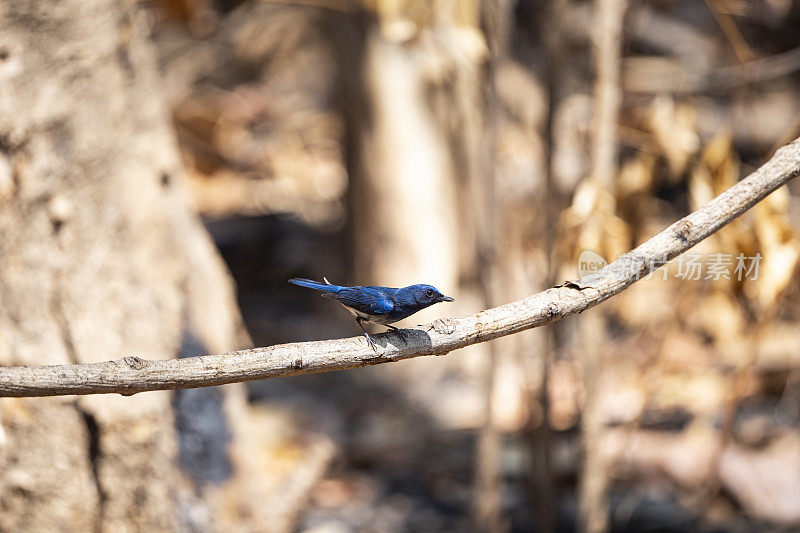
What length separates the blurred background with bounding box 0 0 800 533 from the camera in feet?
8.98

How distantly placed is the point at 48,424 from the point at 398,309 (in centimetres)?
153

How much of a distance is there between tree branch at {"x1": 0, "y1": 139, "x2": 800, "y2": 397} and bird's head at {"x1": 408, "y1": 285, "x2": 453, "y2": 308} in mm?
192

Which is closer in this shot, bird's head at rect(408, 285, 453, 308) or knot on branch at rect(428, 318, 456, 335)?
knot on branch at rect(428, 318, 456, 335)

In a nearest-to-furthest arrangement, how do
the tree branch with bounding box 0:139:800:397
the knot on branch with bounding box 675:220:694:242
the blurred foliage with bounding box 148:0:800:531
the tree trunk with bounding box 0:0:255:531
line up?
the tree branch with bounding box 0:139:800:397 < the knot on branch with bounding box 675:220:694:242 < the tree trunk with bounding box 0:0:255:531 < the blurred foliage with bounding box 148:0:800:531

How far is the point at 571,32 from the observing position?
6812 mm

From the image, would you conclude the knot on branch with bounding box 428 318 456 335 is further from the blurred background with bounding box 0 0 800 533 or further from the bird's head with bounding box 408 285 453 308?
the blurred background with bounding box 0 0 800 533

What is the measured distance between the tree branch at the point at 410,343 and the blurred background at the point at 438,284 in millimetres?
814

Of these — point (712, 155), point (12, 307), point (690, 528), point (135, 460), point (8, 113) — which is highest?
point (8, 113)

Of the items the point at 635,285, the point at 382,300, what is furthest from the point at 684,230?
the point at 635,285

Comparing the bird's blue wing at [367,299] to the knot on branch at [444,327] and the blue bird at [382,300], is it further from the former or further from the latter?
the knot on branch at [444,327]

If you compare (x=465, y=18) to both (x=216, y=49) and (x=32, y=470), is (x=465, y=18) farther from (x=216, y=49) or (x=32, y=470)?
(x=216, y=49)

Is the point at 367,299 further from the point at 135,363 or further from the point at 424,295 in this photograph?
the point at 135,363

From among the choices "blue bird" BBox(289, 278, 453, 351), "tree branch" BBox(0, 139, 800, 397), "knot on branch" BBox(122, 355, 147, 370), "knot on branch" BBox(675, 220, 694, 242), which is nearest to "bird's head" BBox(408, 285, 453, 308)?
"blue bird" BBox(289, 278, 453, 351)

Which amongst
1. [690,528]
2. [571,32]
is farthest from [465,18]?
[571,32]
